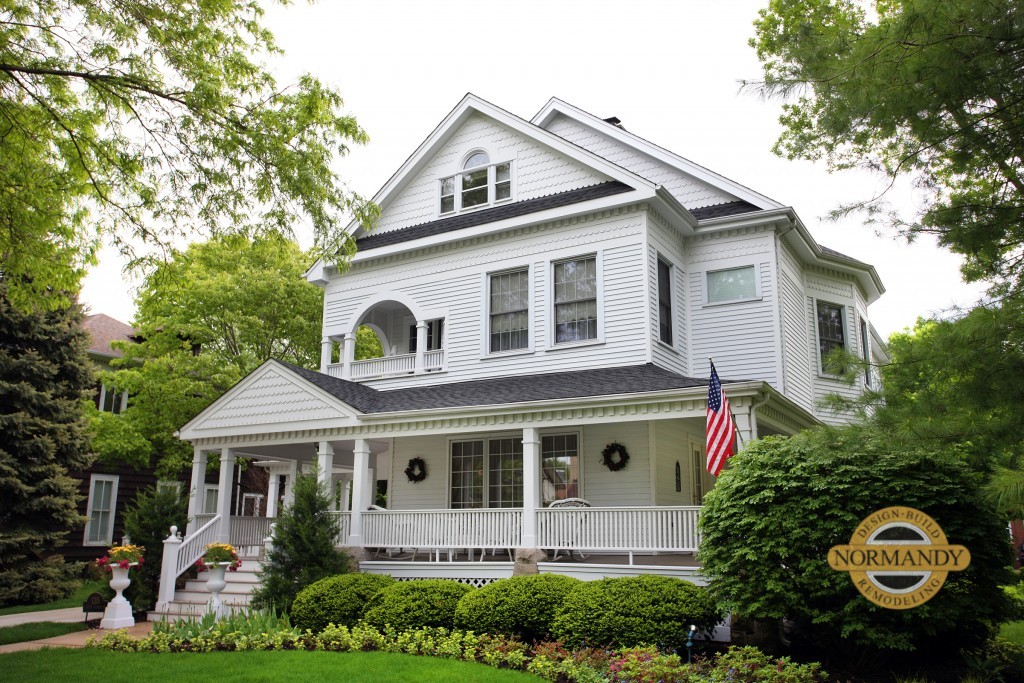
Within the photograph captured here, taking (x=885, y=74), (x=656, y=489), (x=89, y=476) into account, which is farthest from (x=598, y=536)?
(x=89, y=476)

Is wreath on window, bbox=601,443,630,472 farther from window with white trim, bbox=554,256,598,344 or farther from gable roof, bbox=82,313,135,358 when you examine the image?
gable roof, bbox=82,313,135,358

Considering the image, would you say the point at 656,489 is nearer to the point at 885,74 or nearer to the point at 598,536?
the point at 598,536

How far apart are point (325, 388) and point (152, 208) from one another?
5.42m

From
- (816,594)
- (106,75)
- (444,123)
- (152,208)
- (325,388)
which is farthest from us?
(444,123)

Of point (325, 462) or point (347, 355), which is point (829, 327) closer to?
point (347, 355)

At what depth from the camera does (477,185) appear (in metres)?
18.2

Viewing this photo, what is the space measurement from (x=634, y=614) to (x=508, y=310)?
27.0ft

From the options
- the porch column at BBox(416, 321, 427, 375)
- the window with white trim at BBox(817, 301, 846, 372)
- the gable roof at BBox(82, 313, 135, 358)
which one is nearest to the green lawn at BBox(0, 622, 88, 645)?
the porch column at BBox(416, 321, 427, 375)

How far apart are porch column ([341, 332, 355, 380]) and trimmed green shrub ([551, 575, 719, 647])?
9735 mm

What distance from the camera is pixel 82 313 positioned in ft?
65.1

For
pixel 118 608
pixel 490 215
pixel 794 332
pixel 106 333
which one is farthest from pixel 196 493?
pixel 106 333

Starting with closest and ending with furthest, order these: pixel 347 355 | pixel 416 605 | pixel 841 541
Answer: pixel 841 541, pixel 416 605, pixel 347 355

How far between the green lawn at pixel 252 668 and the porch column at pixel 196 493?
5886mm

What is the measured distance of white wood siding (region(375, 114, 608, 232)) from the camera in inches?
669
